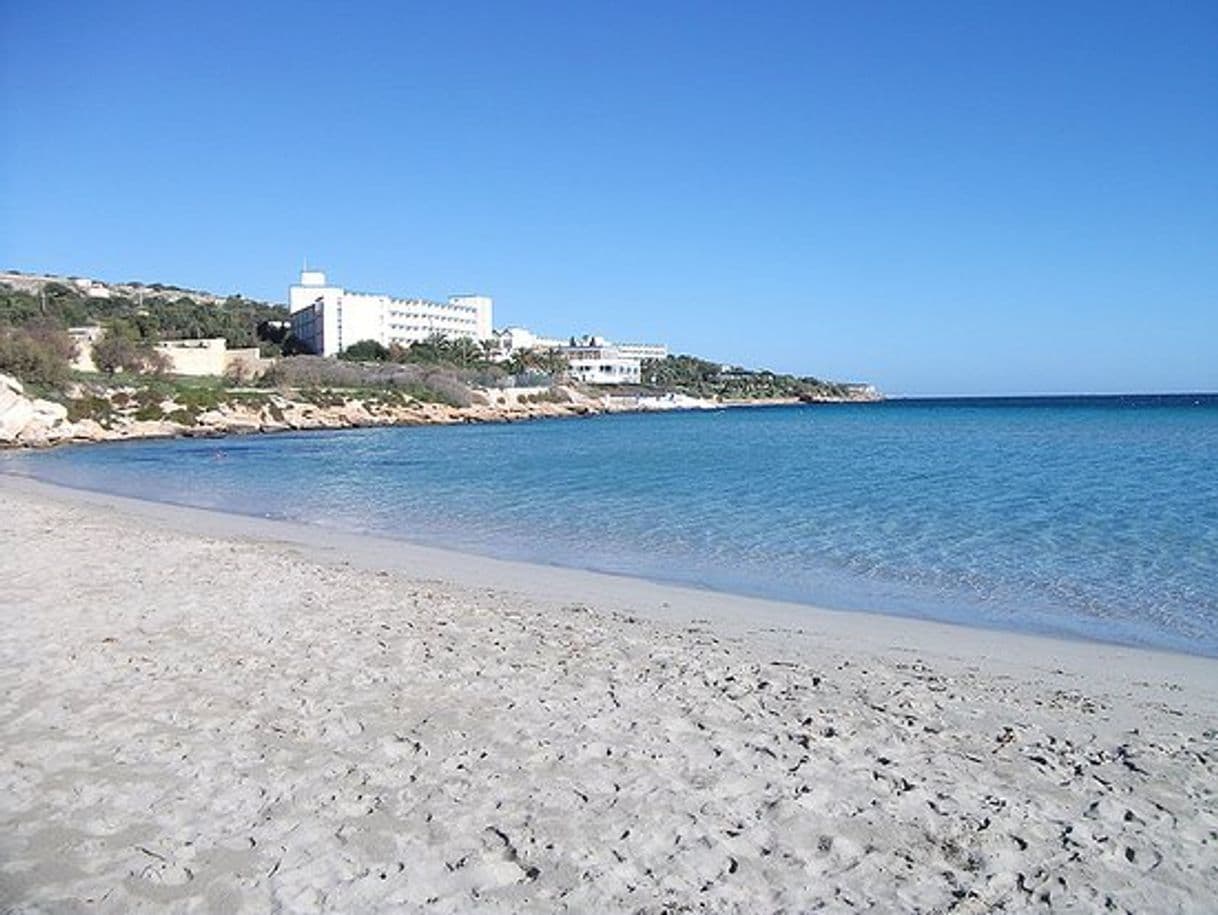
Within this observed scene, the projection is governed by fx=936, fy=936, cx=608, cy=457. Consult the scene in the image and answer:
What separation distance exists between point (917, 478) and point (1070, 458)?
11.5 meters

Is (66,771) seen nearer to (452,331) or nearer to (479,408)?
(479,408)

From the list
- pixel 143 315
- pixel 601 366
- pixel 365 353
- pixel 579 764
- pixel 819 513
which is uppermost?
pixel 143 315

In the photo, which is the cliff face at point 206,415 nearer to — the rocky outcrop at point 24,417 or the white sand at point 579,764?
the rocky outcrop at point 24,417

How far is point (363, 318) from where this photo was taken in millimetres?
110562

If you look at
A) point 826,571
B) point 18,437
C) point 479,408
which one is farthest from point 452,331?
point 826,571

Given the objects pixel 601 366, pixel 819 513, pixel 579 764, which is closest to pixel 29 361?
pixel 819 513

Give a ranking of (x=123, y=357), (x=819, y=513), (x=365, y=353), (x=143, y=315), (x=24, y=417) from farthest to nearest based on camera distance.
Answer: (x=365, y=353)
(x=143, y=315)
(x=123, y=357)
(x=24, y=417)
(x=819, y=513)

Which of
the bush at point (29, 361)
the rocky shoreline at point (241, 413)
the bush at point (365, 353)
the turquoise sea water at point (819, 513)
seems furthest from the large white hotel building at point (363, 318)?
the turquoise sea water at point (819, 513)

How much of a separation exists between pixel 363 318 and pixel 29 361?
60.0 meters

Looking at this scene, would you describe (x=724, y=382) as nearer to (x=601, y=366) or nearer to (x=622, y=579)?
(x=601, y=366)

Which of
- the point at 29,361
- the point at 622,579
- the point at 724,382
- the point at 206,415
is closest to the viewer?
the point at 622,579

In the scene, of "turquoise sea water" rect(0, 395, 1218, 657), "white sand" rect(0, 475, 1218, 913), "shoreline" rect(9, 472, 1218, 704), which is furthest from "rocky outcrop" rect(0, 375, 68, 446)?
"white sand" rect(0, 475, 1218, 913)

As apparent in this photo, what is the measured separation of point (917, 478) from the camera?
84.4 ft

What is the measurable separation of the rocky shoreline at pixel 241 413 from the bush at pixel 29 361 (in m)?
2.93
